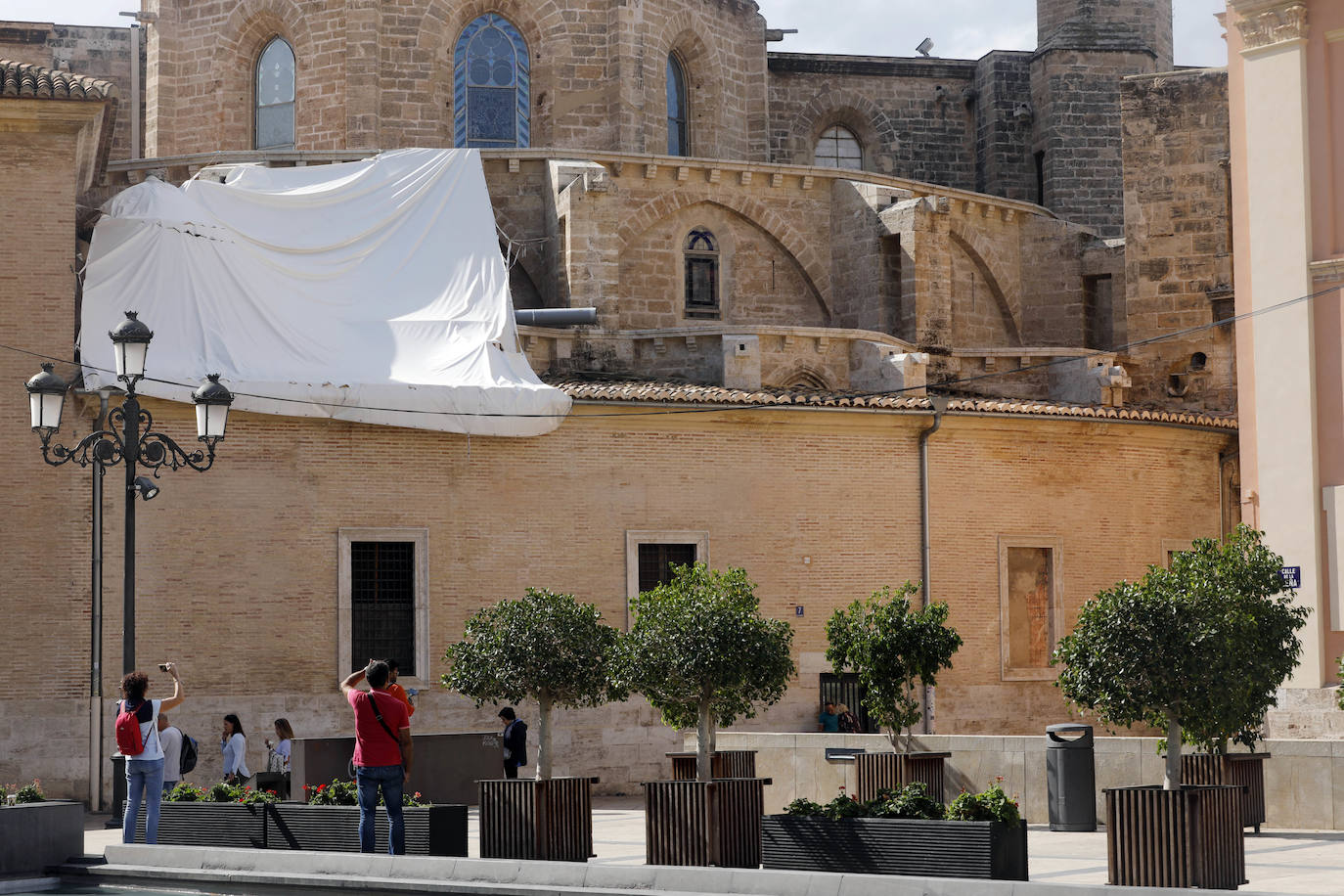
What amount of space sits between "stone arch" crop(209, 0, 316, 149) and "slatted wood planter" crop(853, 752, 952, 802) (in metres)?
16.8

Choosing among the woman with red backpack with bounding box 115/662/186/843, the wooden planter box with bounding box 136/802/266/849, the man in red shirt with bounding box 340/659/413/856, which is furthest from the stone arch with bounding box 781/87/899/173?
the man in red shirt with bounding box 340/659/413/856

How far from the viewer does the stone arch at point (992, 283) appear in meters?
29.0

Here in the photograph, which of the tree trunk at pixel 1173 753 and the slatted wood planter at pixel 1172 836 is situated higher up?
the tree trunk at pixel 1173 753

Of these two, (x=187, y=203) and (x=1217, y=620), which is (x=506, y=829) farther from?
(x=187, y=203)

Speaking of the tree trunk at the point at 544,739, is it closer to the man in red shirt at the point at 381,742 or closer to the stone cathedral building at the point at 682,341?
the man in red shirt at the point at 381,742

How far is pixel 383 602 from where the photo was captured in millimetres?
20141

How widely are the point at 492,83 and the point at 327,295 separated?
832 cm

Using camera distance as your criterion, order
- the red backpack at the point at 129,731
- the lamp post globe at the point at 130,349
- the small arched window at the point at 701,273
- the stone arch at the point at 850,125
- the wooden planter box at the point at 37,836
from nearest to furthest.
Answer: the wooden planter box at the point at 37,836 → the red backpack at the point at 129,731 → the lamp post globe at the point at 130,349 → the small arched window at the point at 701,273 → the stone arch at the point at 850,125

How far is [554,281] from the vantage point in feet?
84.7

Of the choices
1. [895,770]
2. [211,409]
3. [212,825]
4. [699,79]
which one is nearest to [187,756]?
[212,825]

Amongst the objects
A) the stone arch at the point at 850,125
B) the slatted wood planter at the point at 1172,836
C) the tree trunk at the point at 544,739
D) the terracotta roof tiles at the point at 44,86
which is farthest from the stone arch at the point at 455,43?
the slatted wood planter at the point at 1172,836

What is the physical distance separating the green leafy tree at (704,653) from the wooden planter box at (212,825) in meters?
2.85

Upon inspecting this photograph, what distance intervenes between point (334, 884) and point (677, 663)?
318 centimetres

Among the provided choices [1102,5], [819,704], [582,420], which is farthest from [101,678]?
[1102,5]
